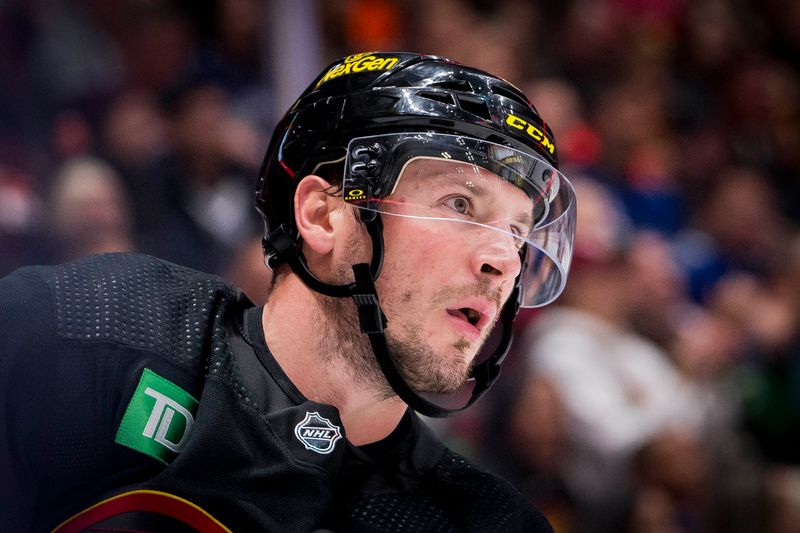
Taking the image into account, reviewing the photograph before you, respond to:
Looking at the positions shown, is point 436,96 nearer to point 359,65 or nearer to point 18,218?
point 359,65

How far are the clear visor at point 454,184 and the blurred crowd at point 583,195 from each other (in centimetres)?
161

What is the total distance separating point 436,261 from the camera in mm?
1920

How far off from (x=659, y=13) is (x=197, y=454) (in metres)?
5.38

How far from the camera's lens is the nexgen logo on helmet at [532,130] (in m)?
1.96

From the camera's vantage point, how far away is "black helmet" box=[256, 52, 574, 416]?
191 centimetres

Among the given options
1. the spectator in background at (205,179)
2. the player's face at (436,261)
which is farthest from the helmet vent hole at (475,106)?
the spectator in background at (205,179)

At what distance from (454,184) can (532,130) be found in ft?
0.62

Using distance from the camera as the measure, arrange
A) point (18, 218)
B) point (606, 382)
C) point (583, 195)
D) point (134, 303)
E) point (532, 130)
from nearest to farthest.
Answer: point (134, 303)
point (532, 130)
point (18, 218)
point (606, 382)
point (583, 195)

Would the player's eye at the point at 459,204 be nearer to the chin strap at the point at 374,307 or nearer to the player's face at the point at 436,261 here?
the player's face at the point at 436,261

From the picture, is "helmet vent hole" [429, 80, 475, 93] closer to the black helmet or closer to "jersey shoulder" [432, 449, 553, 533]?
the black helmet

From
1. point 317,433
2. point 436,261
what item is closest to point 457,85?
point 436,261

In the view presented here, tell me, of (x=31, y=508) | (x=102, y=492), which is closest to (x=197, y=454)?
(x=102, y=492)

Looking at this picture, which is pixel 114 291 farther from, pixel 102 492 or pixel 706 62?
pixel 706 62

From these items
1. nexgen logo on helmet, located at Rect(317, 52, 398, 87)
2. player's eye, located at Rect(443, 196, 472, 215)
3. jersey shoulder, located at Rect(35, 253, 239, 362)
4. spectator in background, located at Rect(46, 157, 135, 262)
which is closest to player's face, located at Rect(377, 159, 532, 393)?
player's eye, located at Rect(443, 196, 472, 215)
